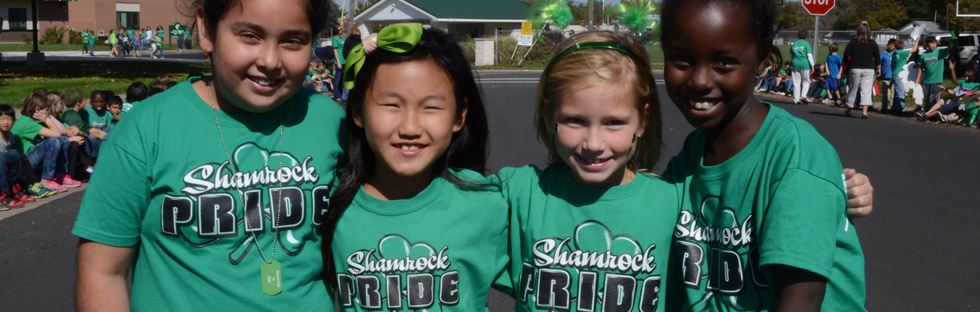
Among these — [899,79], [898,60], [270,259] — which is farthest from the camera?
[898,60]

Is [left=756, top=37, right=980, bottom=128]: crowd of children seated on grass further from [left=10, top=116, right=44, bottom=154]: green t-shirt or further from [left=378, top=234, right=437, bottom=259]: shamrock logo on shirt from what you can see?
[left=378, top=234, right=437, bottom=259]: shamrock logo on shirt

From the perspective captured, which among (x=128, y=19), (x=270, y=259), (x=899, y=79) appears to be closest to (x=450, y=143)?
(x=270, y=259)

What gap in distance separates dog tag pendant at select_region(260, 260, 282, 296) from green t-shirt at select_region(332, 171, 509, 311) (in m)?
0.21

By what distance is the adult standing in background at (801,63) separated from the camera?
16.8 m

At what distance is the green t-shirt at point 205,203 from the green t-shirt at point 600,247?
64 centimetres

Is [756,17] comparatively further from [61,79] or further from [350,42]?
[61,79]

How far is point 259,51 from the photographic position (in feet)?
6.54

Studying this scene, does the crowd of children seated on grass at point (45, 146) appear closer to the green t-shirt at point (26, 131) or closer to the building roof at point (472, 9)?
the green t-shirt at point (26, 131)

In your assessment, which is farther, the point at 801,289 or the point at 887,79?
the point at 887,79

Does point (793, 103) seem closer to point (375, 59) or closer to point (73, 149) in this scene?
point (73, 149)

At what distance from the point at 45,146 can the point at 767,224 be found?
8131 mm

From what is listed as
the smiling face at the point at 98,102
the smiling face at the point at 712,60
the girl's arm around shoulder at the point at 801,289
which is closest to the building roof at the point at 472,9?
the smiling face at the point at 98,102

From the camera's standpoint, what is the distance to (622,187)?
7.58 ft

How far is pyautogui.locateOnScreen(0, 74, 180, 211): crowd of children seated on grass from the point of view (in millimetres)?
7285
